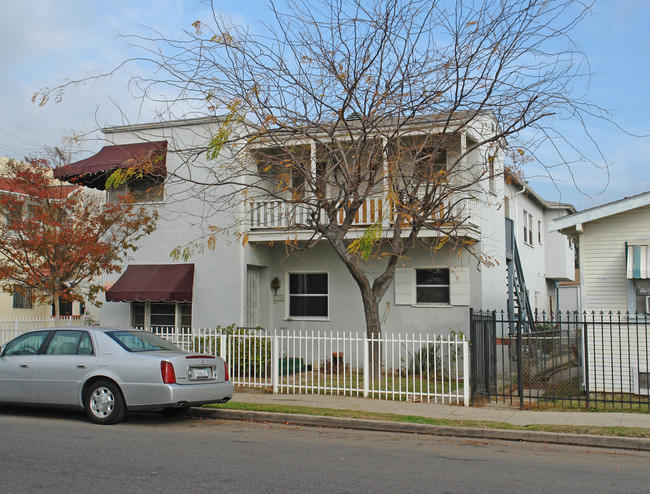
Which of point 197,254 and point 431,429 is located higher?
point 197,254

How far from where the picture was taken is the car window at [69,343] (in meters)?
10.4

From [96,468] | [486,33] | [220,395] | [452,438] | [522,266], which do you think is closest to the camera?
[96,468]

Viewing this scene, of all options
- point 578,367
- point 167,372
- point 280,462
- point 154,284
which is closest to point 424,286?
point 578,367

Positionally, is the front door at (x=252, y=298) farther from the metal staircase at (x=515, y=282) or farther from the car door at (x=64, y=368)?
the car door at (x=64, y=368)

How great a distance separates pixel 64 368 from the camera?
1026 cm

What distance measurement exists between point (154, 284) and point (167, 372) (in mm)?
8837

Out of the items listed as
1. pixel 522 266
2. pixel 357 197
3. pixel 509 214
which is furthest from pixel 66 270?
pixel 522 266

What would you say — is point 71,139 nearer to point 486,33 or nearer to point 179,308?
point 179,308

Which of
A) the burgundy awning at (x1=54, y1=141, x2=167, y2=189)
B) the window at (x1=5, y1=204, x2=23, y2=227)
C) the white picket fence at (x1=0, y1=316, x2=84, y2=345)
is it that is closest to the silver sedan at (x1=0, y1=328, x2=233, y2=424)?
the window at (x1=5, y1=204, x2=23, y2=227)

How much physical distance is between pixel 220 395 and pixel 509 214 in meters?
14.0

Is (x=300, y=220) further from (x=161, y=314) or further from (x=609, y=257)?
(x=609, y=257)

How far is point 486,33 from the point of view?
1245 centimetres

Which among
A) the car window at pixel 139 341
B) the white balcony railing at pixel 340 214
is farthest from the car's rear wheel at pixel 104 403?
the white balcony railing at pixel 340 214

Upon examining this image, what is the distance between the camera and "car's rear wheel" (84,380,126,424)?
984 cm
